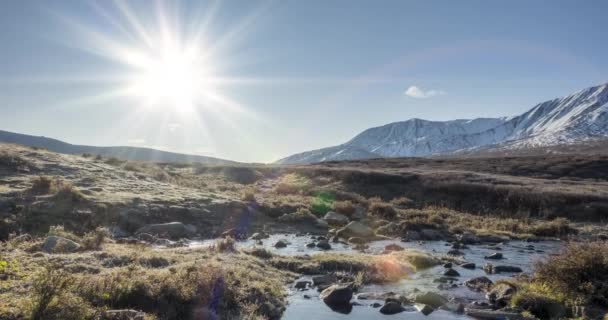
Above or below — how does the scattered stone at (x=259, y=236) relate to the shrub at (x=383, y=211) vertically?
below

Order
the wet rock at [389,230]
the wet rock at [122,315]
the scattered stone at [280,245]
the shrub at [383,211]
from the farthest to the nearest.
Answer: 1. the shrub at [383,211]
2. the wet rock at [389,230]
3. the scattered stone at [280,245]
4. the wet rock at [122,315]

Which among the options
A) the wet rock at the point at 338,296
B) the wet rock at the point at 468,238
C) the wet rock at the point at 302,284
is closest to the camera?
the wet rock at the point at 338,296

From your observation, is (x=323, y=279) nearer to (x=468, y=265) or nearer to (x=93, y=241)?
(x=468, y=265)

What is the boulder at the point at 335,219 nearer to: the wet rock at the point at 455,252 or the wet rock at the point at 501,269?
the wet rock at the point at 455,252

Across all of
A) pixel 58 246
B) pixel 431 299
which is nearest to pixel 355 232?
pixel 431 299

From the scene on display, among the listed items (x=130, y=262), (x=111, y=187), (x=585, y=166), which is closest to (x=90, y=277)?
(x=130, y=262)

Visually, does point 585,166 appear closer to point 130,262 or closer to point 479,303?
point 479,303

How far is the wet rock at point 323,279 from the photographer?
1744 centimetres

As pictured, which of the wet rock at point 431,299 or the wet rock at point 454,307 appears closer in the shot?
the wet rock at point 454,307

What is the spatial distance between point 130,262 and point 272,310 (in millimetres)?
6236

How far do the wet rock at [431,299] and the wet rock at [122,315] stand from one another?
968cm

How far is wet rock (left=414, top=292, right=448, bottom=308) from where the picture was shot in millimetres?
15109

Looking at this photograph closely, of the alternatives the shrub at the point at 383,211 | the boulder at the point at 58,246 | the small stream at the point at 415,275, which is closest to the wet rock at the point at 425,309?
the small stream at the point at 415,275

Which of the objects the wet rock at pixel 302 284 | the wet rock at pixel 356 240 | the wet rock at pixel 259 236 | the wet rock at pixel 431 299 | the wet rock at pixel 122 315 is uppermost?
the wet rock at pixel 122 315
